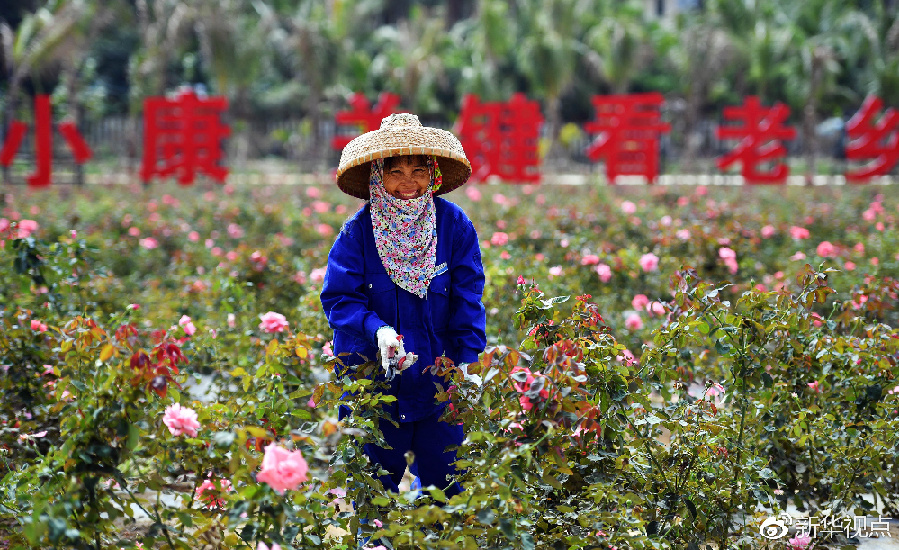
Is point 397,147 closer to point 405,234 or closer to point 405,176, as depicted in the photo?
point 405,176

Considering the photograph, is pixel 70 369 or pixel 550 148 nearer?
pixel 70 369

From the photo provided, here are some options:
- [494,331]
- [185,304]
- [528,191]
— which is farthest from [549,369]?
[528,191]

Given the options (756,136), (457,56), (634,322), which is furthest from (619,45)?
(634,322)

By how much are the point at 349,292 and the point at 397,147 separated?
0.39 metres

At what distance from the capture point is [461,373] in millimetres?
1945

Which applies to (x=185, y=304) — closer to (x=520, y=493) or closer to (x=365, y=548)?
(x=365, y=548)

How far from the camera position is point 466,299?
7.45 feet

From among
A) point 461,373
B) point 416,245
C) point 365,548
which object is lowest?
point 365,548

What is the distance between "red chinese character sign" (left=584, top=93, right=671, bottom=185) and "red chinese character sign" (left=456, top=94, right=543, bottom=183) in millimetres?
768

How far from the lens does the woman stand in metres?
2.17

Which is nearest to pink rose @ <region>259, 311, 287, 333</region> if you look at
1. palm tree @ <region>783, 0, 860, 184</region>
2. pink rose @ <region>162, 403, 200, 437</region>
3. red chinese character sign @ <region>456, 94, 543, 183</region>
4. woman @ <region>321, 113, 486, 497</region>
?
woman @ <region>321, 113, 486, 497</region>

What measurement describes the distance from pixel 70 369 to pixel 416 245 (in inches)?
37.0

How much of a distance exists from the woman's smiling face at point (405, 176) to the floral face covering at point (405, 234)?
0.04 ft

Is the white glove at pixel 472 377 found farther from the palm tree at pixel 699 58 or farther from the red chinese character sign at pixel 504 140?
the palm tree at pixel 699 58
